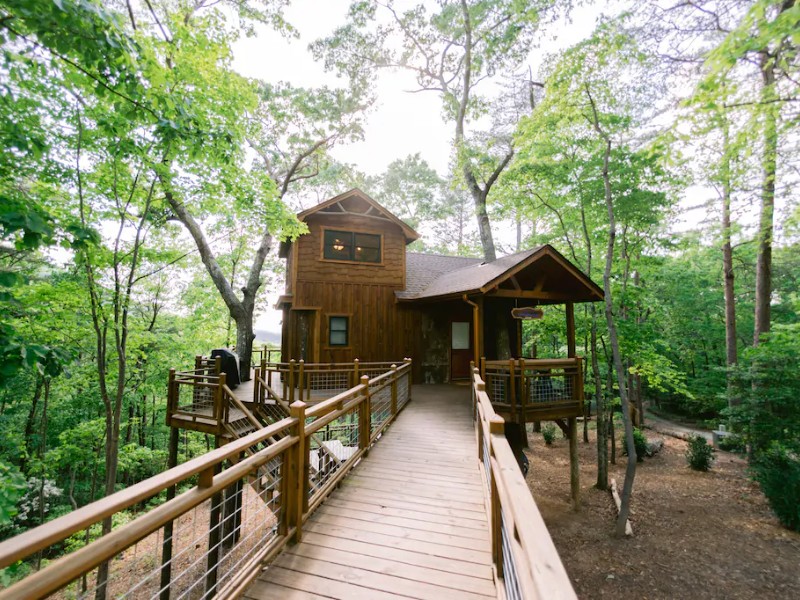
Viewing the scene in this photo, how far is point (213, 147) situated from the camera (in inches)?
200

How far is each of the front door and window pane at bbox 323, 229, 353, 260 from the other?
4.62 m

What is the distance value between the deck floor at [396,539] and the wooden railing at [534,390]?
6.39 feet

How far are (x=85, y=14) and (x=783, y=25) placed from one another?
676cm

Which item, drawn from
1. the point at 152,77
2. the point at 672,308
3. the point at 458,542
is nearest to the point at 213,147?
the point at 152,77

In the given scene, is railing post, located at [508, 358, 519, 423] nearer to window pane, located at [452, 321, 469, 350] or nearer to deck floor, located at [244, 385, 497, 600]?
deck floor, located at [244, 385, 497, 600]

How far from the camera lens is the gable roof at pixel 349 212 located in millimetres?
11234

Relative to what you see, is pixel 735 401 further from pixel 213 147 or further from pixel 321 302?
pixel 213 147

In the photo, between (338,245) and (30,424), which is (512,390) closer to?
(338,245)

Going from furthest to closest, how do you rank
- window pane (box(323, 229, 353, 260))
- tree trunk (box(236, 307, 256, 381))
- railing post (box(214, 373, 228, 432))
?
tree trunk (box(236, 307, 256, 381)) < window pane (box(323, 229, 353, 260)) < railing post (box(214, 373, 228, 432))

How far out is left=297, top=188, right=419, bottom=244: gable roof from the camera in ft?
36.9

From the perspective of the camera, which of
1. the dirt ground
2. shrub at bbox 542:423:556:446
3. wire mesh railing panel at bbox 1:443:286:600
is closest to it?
wire mesh railing panel at bbox 1:443:286:600

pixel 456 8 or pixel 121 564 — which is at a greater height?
pixel 456 8

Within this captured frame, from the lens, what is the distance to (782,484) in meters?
6.91

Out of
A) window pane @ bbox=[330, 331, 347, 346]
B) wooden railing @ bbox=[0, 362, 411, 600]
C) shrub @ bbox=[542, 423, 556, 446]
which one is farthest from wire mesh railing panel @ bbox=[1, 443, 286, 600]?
shrub @ bbox=[542, 423, 556, 446]
